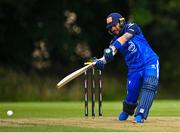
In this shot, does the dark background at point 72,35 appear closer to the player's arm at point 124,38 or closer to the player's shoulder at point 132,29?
the player's shoulder at point 132,29

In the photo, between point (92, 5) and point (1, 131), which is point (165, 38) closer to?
point (92, 5)

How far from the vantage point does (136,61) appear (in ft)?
50.3

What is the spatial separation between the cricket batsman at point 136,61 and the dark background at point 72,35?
23791mm

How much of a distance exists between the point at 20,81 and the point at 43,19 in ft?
17.5

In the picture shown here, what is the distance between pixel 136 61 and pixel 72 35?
1081 inches

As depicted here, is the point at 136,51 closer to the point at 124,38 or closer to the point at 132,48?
the point at 132,48

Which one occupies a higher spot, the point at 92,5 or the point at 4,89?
the point at 92,5

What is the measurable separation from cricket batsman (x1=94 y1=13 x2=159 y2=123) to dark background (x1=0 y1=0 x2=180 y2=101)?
23791 mm

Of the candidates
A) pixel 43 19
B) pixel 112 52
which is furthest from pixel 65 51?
pixel 112 52

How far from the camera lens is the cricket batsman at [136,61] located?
15055 millimetres

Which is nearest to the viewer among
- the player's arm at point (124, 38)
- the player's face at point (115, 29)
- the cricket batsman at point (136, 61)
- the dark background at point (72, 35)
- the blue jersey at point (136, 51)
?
the cricket batsman at point (136, 61)

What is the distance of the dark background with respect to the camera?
41062 mm

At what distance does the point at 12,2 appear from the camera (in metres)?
40.8

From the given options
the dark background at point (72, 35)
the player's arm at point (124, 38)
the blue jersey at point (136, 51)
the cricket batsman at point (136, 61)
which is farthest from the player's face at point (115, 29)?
the dark background at point (72, 35)
